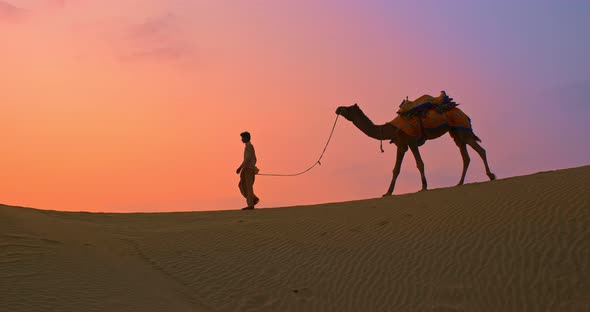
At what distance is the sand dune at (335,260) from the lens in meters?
8.62

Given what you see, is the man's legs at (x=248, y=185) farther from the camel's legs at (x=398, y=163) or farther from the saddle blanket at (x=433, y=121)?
the saddle blanket at (x=433, y=121)

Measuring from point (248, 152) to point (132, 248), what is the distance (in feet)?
18.0

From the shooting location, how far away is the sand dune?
862cm

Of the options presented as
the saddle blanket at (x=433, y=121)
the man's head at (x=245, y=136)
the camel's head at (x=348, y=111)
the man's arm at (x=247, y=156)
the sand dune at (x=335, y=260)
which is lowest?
the sand dune at (x=335, y=260)

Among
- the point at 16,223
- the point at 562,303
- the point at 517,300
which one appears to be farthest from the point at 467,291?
the point at 16,223

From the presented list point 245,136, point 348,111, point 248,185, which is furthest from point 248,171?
point 348,111

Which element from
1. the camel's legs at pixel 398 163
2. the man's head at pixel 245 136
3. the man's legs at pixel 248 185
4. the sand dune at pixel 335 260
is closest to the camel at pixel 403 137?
the camel's legs at pixel 398 163

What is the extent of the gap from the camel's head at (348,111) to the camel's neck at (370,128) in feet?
0.35

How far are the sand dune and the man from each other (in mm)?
2790

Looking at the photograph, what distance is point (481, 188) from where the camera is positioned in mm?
14297

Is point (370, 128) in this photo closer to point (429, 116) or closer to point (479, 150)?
point (429, 116)

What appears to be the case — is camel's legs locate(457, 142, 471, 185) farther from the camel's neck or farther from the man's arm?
the man's arm

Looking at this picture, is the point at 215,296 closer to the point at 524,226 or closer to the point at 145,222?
the point at 524,226

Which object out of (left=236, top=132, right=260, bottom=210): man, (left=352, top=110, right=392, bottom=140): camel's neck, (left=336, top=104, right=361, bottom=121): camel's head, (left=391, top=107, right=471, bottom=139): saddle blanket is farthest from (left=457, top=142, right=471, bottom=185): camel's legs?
(left=236, top=132, right=260, bottom=210): man
